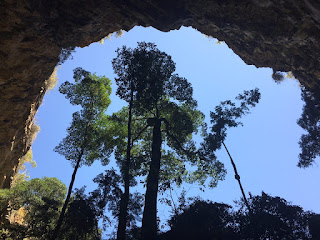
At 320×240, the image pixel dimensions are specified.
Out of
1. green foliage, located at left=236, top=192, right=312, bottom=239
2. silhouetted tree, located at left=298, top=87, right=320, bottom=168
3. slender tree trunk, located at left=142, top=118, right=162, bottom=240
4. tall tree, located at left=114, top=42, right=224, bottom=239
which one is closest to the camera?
green foliage, located at left=236, top=192, right=312, bottom=239

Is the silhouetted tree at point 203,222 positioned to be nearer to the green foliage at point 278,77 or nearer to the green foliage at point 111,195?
the green foliage at point 111,195

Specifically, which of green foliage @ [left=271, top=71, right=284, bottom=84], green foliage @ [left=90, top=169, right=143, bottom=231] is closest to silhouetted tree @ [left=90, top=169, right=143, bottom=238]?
green foliage @ [left=90, top=169, right=143, bottom=231]

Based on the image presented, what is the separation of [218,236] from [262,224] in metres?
2.56

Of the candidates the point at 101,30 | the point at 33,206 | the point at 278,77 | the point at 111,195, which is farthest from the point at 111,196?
the point at 278,77

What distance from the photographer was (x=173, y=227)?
38.3 feet

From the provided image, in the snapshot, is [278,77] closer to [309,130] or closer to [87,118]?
[309,130]

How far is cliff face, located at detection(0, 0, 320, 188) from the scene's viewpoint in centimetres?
1344

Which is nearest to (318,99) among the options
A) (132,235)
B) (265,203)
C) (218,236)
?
(265,203)

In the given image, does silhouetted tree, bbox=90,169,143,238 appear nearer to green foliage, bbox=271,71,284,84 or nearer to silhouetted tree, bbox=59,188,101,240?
silhouetted tree, bbox=59,188,101,240

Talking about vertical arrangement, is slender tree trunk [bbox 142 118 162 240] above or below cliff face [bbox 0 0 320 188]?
below

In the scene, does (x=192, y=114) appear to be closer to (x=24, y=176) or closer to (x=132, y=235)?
(x=132, y=235)

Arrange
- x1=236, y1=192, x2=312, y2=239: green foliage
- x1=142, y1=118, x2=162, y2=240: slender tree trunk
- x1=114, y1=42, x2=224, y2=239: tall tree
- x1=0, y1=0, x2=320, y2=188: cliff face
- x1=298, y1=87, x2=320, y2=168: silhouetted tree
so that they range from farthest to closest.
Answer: x1=298, y1=87, x2=320, y2=168: silhouetted tree, x1=114, y1=42, x2=224, y2=239: tall tree, x1=0, y1=0, x2=320, y2=188: cliff face, x1=142, y1=118, x2=162, y2=240: slender tree trunk, x1=236, y1=192, x2=312, y2=239: green foliage

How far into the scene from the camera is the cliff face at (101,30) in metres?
13.4

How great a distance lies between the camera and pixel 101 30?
1873 cm
